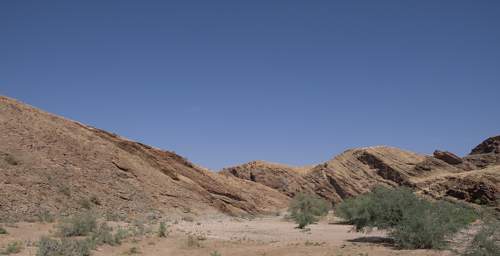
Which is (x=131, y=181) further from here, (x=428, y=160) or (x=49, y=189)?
(x=428, y=160)

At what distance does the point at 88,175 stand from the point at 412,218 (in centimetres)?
2516

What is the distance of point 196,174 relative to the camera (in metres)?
51.8

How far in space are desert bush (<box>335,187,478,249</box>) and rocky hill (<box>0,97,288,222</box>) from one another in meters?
17.7

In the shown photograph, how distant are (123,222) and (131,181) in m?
11.3

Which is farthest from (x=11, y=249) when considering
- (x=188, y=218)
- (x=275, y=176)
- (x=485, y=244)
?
(x=275, y=176)

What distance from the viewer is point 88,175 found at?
35844 mm

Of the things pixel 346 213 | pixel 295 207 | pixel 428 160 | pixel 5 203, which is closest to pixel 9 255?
pixel 5 203

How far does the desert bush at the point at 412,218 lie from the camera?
1812 cm

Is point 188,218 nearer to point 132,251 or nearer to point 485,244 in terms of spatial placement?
point 132,251

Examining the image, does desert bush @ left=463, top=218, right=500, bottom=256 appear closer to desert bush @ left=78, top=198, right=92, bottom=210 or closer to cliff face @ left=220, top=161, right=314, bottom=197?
desert bush @ left=78, top=198, right=92, bottom=210

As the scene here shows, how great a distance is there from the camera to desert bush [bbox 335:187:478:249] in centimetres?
1812

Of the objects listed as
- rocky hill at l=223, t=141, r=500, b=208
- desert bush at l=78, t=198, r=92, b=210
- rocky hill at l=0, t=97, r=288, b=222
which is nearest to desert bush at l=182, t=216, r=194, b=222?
rocky hill at l=0, t=97, r=288, b=222

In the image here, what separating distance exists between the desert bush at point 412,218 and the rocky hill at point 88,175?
17706mm

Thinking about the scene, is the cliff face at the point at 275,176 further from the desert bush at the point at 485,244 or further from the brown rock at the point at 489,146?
the desert bush at the point at 485,244
